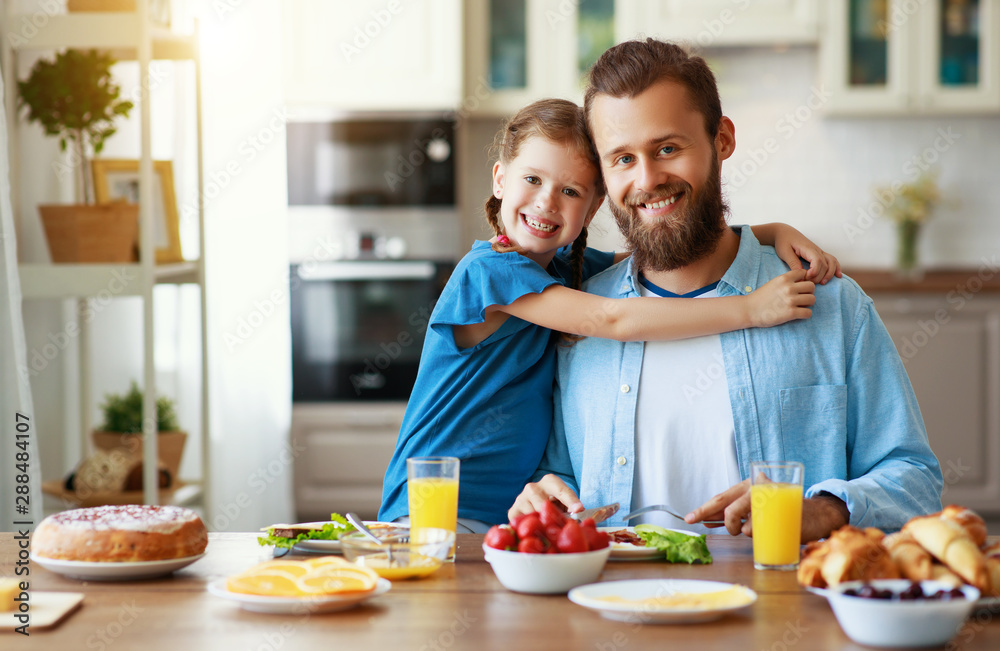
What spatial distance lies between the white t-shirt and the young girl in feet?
0.21

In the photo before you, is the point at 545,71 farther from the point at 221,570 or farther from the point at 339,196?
the point at 221,570

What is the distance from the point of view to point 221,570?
121 cm

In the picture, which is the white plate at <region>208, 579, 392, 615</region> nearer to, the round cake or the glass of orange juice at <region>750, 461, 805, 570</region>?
the round cake

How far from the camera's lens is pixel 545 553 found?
1.09 metres

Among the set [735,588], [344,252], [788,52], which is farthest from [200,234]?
[788,52]

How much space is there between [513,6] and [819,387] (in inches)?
118

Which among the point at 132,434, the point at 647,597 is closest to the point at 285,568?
the point at 647,597

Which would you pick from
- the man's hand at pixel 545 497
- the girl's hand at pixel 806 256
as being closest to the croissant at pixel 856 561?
the man's hand at pixel 545 497

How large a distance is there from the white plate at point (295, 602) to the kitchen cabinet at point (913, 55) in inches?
146

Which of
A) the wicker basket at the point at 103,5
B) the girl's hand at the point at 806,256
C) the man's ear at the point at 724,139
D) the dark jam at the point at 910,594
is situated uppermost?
the wicker basket at the point at 103,5

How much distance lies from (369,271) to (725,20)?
1.85 m

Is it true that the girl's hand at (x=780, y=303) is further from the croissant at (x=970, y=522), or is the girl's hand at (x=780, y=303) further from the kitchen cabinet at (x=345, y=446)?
the kitchen cabinet at (x=345, y=446)

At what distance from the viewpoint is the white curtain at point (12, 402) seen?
7.21 feet

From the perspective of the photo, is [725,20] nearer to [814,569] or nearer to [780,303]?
[780,303]
